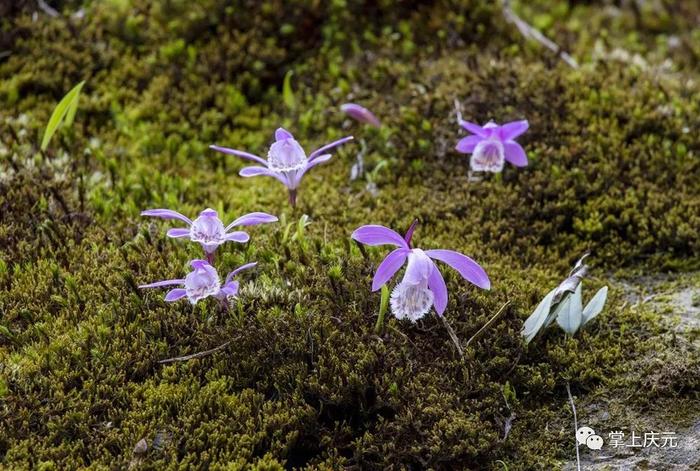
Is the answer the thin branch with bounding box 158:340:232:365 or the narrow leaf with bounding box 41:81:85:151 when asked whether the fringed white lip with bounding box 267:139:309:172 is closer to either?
the thin branch with bounding box 158:340:232:365

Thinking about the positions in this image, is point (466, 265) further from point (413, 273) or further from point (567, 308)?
point (567, 308)

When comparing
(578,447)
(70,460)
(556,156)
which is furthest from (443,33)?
(70,460)

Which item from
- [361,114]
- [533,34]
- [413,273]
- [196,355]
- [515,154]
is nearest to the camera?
[413,273]

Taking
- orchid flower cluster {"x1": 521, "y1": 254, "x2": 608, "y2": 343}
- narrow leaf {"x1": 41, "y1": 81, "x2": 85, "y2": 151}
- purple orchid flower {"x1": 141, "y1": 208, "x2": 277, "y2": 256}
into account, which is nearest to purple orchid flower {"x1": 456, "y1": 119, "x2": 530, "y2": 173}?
orchid flower cluster {"x1": 521, "y1": 254, "x2": 608, "y2": 343}

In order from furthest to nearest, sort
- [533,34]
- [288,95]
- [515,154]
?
1. [533,34]
2. [288,95]
3. [515,154]

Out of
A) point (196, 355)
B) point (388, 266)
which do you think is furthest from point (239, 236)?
point (388, 266)

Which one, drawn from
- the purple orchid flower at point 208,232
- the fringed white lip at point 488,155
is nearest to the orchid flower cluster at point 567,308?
the fringed white lip at point 488,155

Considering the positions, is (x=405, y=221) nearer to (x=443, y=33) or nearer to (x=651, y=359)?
(x=651, y=359)

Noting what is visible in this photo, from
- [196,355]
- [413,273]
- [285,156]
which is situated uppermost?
[285,156]
